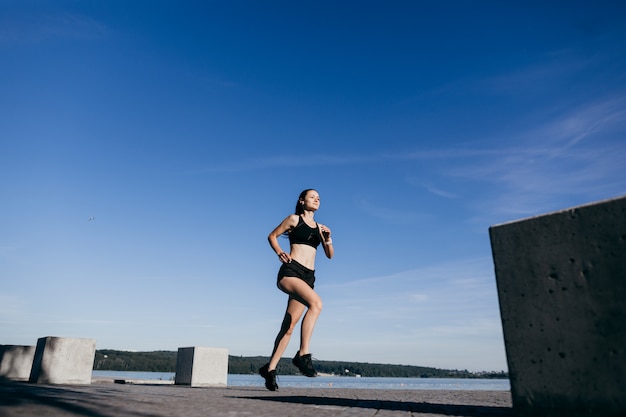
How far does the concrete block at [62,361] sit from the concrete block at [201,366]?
2413 mm

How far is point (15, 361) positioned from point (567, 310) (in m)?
14.2

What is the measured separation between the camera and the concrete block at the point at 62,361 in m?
9.55

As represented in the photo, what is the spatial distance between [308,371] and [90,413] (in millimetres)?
2939

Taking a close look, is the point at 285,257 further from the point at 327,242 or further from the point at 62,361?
the point at 62,361

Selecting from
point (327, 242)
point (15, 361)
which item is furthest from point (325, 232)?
point (15, 361)

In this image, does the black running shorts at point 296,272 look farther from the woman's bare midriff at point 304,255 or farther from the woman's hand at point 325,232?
the woman's hand at point 325,232

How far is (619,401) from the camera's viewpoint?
2.23 m

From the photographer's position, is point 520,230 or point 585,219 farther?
point 520,230

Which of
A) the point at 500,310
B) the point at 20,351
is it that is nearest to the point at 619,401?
the point at 500,310

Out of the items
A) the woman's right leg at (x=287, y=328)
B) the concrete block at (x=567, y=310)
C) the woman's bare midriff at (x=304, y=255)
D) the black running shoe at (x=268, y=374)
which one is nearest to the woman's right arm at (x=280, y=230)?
the woman's bare midriff at (x=304, y=255)

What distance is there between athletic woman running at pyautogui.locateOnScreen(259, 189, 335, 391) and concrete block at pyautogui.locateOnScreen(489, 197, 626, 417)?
296 cm

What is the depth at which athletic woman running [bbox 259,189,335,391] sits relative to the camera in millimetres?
5336

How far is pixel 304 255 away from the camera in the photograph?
226 inches

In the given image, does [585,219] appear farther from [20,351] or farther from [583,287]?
[20,351]
